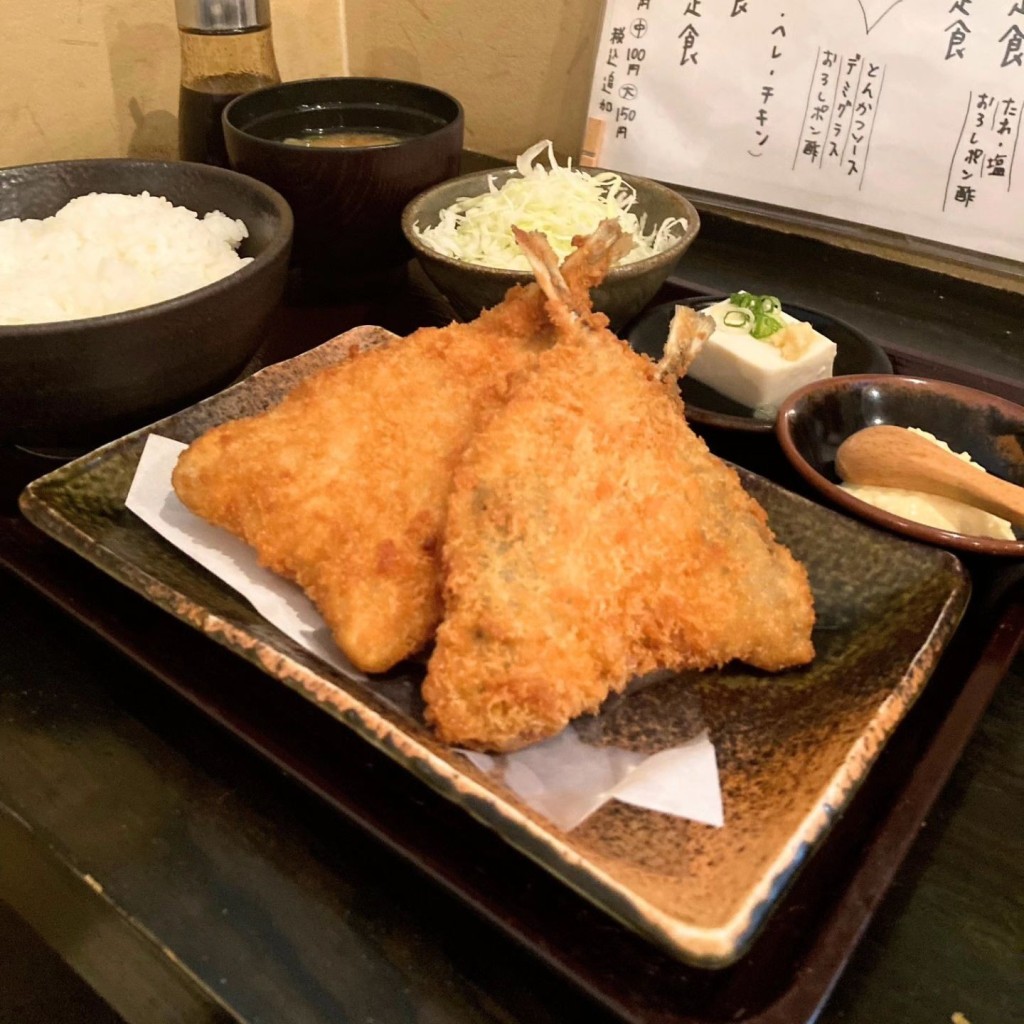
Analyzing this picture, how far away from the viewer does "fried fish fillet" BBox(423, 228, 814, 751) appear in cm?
103

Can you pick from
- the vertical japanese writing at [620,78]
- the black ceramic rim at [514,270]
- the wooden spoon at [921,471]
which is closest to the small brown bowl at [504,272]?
the black ceramic rim at [514,270]

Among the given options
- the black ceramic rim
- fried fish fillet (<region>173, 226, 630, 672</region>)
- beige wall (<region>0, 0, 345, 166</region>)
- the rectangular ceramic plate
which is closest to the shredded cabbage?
the black ceramic rim

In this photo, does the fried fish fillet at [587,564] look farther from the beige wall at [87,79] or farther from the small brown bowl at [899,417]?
the beige wall at [87,79]

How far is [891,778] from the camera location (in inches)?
42.5

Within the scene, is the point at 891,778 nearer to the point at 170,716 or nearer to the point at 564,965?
the point at 564,965

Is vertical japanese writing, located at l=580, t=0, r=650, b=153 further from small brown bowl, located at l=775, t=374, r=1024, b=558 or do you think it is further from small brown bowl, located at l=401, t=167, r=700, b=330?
small brown bowl, located at l=775, t=374, r=1024, b=558

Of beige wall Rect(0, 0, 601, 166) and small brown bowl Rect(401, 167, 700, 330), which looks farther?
beige wall Rect(0, 0, 601, 166)

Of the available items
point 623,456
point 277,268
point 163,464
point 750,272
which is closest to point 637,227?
point 750,272

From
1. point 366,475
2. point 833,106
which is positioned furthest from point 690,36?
point 366,475

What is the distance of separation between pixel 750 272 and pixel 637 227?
0.39 m

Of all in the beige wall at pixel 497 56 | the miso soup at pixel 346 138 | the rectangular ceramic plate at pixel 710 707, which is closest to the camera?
the rectangular ceramic plate at pixel 710 707

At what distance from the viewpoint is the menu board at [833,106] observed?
1953mm

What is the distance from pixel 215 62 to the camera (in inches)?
88.0

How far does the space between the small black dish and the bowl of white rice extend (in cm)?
77
